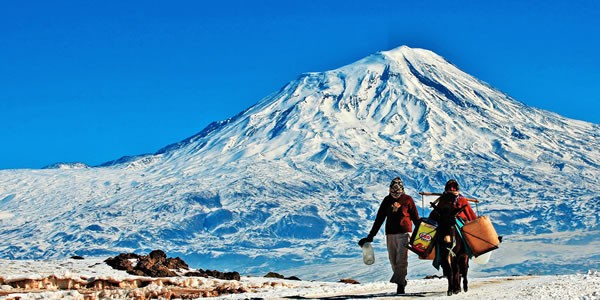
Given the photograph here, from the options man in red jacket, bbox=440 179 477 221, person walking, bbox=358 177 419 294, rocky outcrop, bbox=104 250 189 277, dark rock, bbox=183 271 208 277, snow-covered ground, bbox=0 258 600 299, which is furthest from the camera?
dark rock, bbox=183 271 208 277

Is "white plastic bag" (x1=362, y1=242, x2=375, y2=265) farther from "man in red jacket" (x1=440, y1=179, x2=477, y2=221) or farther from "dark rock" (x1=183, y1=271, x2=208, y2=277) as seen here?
"dark rock" (x1=183, y1=271, x2=208, y2=277)

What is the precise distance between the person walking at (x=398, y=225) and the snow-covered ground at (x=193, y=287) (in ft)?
1.81

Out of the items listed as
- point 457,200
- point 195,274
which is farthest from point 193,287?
point 457,200

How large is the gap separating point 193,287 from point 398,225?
613 cm

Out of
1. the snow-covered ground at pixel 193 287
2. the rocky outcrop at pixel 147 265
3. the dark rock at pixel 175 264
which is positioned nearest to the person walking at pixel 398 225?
the snow-covered ground at pixel 193 287

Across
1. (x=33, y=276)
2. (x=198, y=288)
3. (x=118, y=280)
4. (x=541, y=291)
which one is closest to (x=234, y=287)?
(x=198, y=288)

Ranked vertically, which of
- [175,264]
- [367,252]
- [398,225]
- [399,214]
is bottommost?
[367,252]

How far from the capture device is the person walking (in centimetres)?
2067

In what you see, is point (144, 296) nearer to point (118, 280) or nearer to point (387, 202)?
point (118, 280)

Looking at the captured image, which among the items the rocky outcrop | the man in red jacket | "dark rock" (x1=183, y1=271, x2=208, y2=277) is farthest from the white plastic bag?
"dark rock" (x1=183, y1=271, x2=208, y2=277)

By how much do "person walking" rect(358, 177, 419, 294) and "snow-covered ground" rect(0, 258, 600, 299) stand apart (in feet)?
1.81

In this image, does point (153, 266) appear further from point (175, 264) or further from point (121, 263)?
point (175, 264)

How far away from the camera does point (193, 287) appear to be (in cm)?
2464

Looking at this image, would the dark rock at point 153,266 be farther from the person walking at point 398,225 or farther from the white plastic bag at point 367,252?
the person walking at point 398,225
